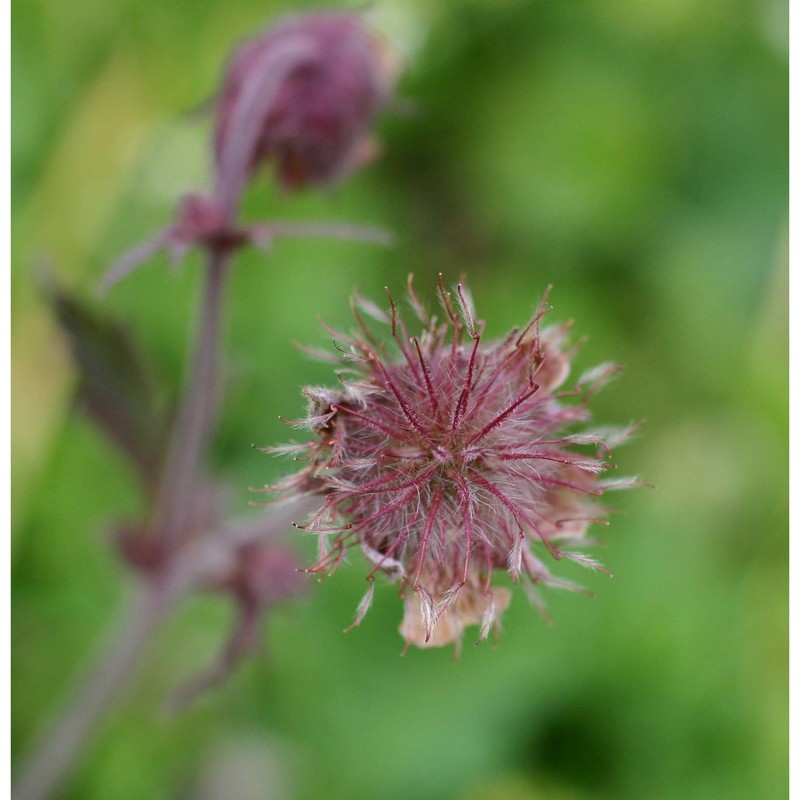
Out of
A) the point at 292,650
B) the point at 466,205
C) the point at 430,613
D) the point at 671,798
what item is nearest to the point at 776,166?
the point at 466,205

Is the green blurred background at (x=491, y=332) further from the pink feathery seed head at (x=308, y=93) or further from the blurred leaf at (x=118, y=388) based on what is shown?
the pink feathery seed head at (x=308, y=93)

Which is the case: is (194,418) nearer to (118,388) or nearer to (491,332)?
(118,388)

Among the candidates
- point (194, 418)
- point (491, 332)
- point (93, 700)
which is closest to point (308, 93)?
point (194, 418)

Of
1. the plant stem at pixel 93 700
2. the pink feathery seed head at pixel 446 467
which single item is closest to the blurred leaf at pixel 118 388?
the plant stem at pixel 93 700

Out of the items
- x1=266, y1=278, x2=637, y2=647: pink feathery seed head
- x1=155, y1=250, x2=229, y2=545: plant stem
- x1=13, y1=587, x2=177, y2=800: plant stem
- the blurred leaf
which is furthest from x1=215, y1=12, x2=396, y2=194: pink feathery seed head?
x1=13, y1=587, x2=177, y2=800: plant stem

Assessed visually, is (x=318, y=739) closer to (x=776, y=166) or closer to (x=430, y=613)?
(x=430, y=613)

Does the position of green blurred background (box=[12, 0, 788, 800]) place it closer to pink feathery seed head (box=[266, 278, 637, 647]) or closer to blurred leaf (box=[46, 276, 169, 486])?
blurred leaf (box=[46, 276, 169, 486])

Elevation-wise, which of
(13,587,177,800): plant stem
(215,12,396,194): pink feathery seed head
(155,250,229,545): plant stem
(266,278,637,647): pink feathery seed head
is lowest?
(13,587,177,800): plant stem

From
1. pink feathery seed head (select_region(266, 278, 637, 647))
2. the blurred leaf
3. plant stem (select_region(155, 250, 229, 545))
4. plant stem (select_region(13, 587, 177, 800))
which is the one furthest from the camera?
plant stem (select_region(13, 587, 177, 800))
